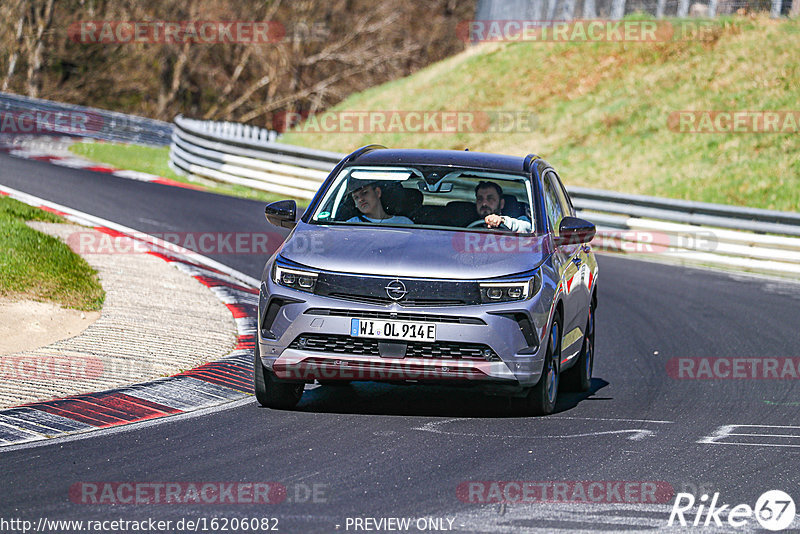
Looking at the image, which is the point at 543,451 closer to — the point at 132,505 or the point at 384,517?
the point at 384,517

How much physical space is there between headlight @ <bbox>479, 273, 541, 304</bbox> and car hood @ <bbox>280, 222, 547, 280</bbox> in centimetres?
7

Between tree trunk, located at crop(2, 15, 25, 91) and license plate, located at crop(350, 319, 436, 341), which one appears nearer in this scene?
license plate, located at crop(350, 319, 436, 341)

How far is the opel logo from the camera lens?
7.76 meters

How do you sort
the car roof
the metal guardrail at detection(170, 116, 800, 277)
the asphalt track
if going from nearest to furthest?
the asphalt track
the car roof
the metal guardrail at detection(170, 116, 800, 277)

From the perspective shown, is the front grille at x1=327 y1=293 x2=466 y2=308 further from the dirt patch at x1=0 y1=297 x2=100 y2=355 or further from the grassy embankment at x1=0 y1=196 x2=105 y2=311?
the grassy embankment at x1=0 y1=196 x2=105 y2=311

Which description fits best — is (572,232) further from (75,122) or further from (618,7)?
(75,122)

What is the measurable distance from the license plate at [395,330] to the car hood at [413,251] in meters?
0.31

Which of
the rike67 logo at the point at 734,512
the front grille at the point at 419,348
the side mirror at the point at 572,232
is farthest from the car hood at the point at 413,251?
the rike67 logo at the point at 734,512

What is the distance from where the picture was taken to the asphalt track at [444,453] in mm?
5832

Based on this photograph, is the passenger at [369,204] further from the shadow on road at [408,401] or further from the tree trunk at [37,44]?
the tree trunk at [37,44]

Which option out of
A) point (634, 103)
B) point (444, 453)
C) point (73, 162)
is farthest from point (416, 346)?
point (634, 103)

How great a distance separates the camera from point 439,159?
368 inches

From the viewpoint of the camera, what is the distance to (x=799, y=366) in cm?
1168

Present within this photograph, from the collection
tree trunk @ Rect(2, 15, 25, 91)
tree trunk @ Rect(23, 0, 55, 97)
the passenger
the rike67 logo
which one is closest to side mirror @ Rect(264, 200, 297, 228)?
the passenger
